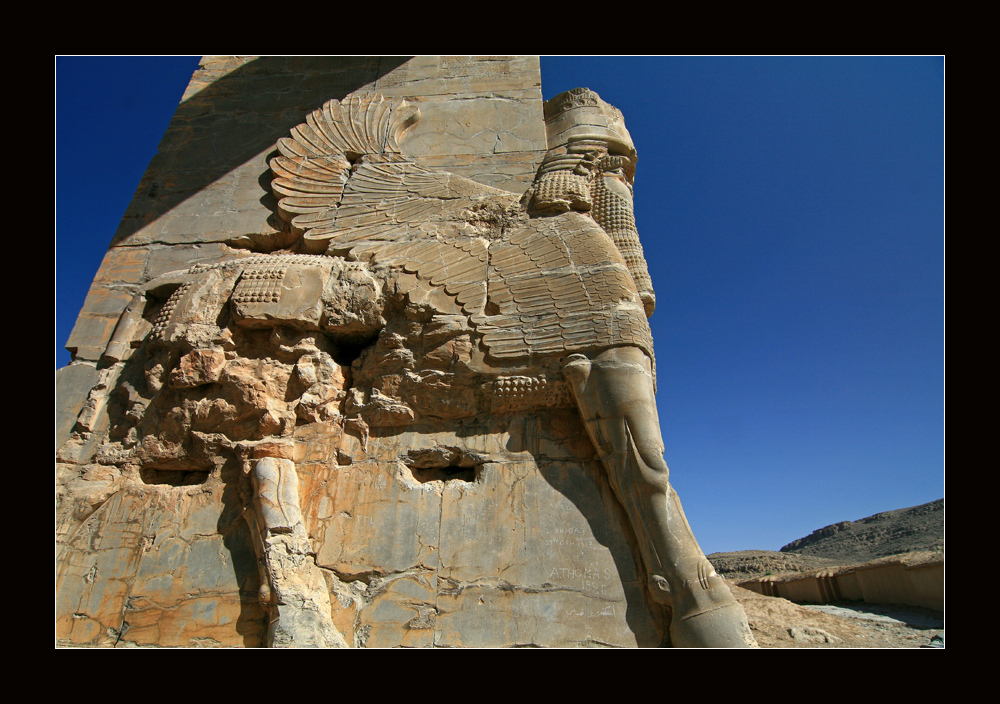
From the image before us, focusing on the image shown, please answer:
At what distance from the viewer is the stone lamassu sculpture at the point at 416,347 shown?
2.97m

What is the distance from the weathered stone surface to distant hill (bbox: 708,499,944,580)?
5.20 meters

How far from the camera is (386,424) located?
3459mm

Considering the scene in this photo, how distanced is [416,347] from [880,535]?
320 inches

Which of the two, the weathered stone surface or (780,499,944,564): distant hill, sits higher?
the weathered stone surface

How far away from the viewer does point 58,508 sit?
10.9ft

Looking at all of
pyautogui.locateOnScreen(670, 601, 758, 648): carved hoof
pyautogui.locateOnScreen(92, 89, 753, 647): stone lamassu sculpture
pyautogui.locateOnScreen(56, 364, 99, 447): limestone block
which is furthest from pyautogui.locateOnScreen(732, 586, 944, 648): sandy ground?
pyautogui.locateOnScreen(56, 364, 99, 447): limestone block

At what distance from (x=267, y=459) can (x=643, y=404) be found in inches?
84.0

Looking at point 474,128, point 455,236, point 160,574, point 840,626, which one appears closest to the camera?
point 160,574

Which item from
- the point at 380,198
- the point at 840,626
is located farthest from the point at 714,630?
the point at 380,198

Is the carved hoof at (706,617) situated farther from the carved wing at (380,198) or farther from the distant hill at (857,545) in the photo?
the distant hill at (857,545)

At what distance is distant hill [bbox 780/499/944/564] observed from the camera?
7245mm

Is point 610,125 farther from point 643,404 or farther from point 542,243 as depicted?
point 643,404

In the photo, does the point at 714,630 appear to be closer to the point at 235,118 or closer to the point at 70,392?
the point at 70,392

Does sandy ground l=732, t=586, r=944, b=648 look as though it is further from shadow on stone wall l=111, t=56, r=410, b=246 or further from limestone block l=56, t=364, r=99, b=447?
shadow on stone wall l=111, t=56, r=410, b=246
